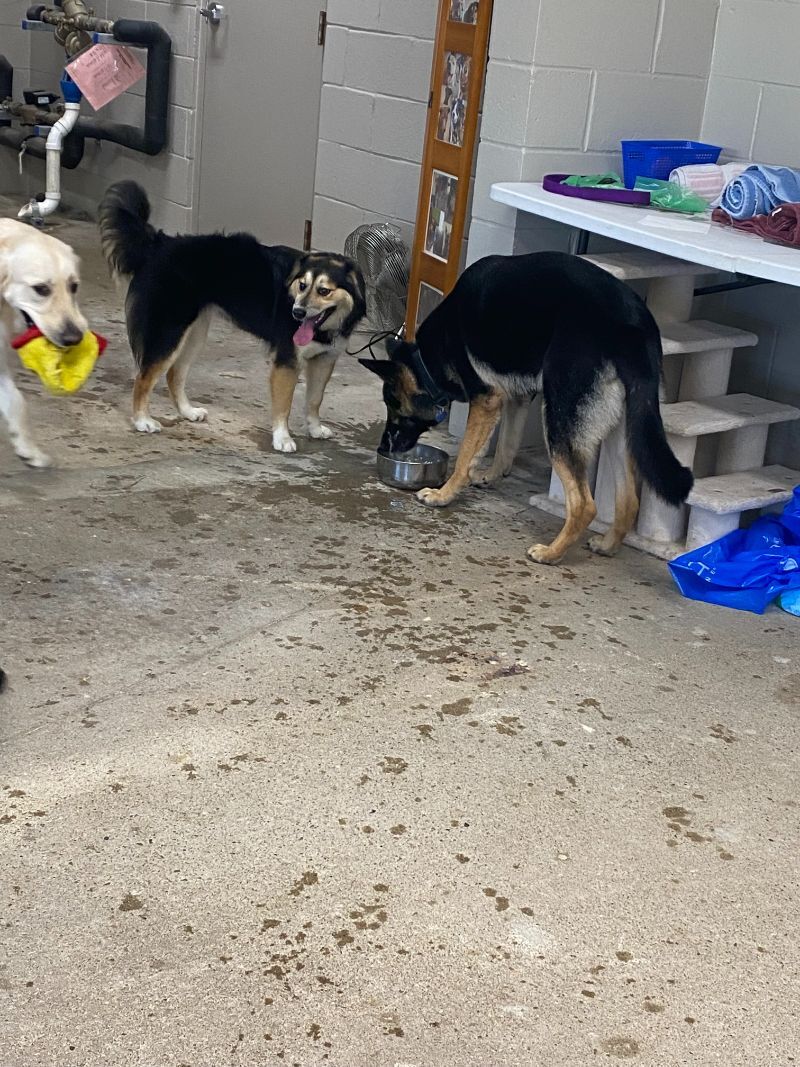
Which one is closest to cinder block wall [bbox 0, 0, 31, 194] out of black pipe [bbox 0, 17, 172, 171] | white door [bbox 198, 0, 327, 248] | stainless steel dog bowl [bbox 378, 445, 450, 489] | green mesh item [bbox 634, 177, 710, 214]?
black pipe [bbox 0, 17, 172, 171]

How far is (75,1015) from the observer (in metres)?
1.61

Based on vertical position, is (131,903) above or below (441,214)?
below

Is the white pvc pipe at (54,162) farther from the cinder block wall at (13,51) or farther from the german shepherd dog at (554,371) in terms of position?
the german shepherd dog at (554,371)

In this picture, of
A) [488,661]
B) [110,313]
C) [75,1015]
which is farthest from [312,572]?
[110,313]

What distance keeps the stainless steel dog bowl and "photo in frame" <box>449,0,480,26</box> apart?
1.58 metres

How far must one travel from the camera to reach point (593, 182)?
12.3 ft

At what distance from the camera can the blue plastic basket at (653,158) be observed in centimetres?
384

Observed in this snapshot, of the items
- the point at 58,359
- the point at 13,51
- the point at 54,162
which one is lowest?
the point at 58,359

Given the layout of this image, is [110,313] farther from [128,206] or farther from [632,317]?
[632,317]

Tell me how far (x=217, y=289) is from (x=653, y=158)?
1464mm

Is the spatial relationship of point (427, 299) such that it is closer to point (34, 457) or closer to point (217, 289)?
point (217, 289)

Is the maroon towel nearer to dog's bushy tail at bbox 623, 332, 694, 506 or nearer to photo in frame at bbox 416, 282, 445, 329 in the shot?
dog's bushy tail at bbox 623, 332, 694, 506

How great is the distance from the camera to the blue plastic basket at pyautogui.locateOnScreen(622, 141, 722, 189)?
3.84 metres

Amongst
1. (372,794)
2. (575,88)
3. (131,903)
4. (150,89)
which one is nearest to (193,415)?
(575,88)
